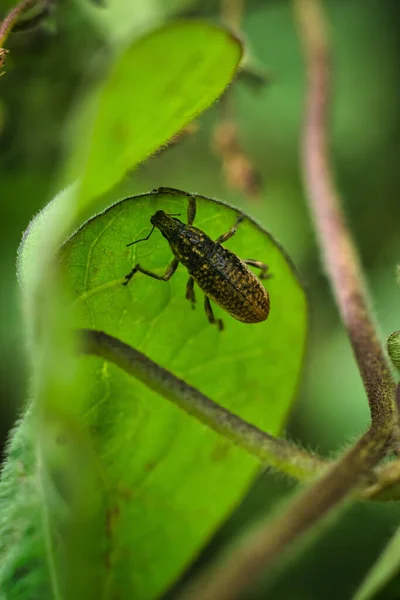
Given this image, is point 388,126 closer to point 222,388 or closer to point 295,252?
point 295,252

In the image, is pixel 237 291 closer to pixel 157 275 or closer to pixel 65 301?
pixel 157 275

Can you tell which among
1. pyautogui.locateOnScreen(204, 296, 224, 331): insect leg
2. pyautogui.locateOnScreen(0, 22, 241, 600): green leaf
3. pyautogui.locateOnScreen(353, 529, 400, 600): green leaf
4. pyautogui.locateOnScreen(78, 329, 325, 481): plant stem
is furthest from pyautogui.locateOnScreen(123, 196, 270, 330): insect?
pyautogui.locateOnScreen(353, 529, 400, 600): green leaf

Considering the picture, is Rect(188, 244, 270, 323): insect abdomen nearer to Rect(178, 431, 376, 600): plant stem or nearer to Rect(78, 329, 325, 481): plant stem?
Rect(78, 329, 325, 481): plant stem

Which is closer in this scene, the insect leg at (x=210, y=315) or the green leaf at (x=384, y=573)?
the green leaf at (x=384, y=573)

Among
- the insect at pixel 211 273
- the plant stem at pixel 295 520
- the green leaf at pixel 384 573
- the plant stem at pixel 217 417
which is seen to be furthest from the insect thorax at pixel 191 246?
the green leaf at pixel 384 573

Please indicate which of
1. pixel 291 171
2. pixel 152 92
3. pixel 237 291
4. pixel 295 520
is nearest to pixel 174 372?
pixel 237 291

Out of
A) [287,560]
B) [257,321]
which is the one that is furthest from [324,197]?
[287,560]

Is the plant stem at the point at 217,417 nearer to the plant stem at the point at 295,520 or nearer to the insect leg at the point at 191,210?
the plant stem at the point at 295,520
